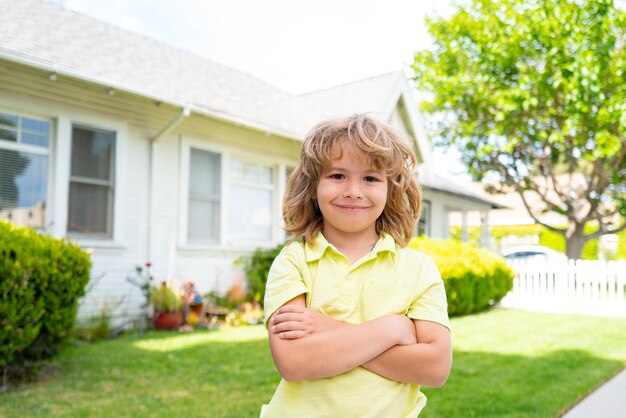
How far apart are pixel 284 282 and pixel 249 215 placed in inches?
341

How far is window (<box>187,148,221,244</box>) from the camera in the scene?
902 centimetres

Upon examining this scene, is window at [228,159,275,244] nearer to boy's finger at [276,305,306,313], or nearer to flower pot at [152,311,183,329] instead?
flower pot at [152,311,183,329]

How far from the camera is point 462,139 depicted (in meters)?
17.1

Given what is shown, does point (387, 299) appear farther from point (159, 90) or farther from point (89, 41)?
point (89, 41)

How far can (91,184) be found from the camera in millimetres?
7586

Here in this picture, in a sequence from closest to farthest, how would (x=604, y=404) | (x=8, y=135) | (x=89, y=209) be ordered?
(x=604, y=404) < (x=8, y=135) < (x=89, y=209)

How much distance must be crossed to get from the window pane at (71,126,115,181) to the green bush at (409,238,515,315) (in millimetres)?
5758

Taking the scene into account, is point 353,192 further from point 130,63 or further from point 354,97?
point 354,97

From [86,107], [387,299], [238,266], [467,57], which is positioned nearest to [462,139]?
[467,57]

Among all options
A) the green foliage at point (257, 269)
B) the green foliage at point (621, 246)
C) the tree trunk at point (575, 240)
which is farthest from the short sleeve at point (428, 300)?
the green foliage at point (621, 246)

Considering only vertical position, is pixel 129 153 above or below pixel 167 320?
above

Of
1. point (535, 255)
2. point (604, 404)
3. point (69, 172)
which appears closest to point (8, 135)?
point (69, 172)

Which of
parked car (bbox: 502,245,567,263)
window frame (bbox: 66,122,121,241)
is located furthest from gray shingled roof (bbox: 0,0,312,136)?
parked car (bbox: 502,245,567,263)

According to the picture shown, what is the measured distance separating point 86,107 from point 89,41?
80.6 inches
